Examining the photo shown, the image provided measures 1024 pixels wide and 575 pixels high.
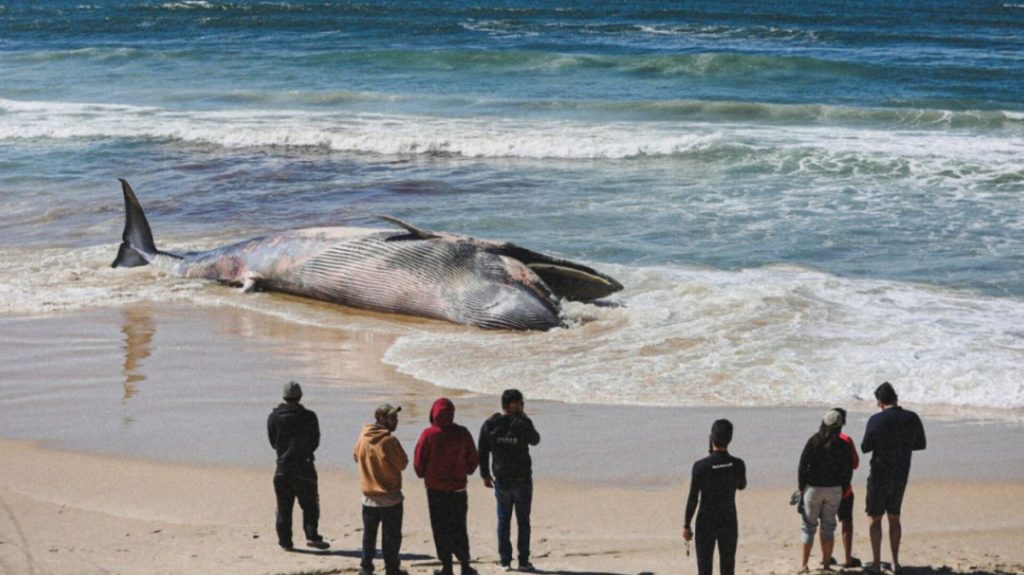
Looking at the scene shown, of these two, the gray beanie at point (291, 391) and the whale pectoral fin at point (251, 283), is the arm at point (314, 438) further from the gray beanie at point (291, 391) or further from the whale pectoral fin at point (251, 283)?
the whale pectoral fin at point (251, 283)

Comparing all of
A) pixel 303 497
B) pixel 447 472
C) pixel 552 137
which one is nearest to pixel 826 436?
pixel 447 472

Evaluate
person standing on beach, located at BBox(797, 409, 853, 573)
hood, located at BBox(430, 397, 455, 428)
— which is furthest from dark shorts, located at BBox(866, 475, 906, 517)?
hood, located at BBox(430, 397, 455, 428)

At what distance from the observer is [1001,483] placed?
8.95 meters

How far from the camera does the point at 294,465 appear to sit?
26.5ft

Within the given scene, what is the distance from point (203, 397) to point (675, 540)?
4881 millimetres

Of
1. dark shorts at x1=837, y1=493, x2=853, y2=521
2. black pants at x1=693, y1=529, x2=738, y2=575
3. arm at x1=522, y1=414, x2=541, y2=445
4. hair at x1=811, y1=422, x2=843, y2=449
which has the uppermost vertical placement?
hair at x1=811, y1=422, x2=843, y2=449

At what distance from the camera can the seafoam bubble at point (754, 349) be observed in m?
11.1

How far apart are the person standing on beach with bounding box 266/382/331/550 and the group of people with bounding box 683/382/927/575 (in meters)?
2.45

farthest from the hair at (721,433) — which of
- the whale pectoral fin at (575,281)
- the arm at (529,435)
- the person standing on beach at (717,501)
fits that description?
the whale pectoral fin at (575,281)

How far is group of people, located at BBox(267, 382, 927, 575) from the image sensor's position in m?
7.25

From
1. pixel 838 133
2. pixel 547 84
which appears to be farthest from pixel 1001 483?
pixel 547 84

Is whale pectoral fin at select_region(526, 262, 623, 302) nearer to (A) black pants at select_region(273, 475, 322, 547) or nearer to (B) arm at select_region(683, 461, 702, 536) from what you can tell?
(A) black pants at select_region(273, 475, 322, 547)

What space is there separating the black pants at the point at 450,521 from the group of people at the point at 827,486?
4.52ft

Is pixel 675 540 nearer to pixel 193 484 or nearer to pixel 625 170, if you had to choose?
pixel 193 484
